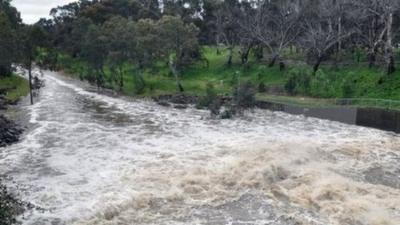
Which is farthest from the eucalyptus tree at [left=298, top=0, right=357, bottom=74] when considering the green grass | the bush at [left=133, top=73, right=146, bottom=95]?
the green grass

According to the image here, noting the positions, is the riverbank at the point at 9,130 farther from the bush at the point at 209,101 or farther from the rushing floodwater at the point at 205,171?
the bush at the point at 209,101

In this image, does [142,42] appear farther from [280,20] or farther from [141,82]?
[280,20]

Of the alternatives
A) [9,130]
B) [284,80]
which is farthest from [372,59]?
[9,130]

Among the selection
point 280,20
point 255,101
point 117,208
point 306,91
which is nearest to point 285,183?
point 117,208

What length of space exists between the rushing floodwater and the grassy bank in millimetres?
8778

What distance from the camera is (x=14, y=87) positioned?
56.6 m

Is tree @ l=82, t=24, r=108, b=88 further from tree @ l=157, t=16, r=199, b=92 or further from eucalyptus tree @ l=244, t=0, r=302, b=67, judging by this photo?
eucalyptus tree @ l=244, t=0, r=302, b=67

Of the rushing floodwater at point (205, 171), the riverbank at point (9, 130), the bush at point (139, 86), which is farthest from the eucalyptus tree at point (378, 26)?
the riverbank at point (9, 130)

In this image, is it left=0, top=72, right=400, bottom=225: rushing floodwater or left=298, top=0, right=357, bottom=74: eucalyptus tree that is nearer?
left=0, top=72, right=400, bottom=225: rushing floodwater

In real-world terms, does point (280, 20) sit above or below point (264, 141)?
above

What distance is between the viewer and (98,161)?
26375 millimetres

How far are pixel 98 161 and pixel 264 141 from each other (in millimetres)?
11032

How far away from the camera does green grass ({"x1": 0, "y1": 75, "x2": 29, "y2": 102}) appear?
51.2 m

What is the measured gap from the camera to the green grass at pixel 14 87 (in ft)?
168
